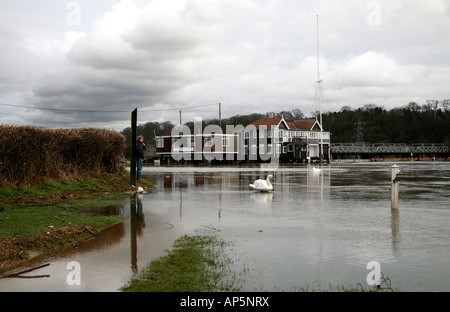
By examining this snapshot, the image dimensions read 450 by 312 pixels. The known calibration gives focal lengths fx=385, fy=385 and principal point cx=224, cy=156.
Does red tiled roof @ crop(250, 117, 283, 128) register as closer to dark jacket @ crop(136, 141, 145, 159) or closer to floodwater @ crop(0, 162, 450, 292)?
dark jacket @ crop(136, 141, 145, 159)

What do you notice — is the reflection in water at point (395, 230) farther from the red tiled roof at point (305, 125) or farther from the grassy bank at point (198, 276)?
the red tiled roof at point (305, 125)

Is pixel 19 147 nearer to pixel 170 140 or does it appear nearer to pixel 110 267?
pixel 110 267

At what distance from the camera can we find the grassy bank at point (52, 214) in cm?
625

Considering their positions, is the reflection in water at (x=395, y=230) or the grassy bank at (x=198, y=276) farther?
the reflection in water at (x=395, y=230)

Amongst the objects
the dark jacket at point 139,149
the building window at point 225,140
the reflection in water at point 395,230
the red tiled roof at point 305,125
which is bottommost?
the reflection in water at point 395,230

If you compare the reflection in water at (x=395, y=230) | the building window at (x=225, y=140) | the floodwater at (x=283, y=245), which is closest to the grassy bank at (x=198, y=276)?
the floodwater at (x=283, y=245)

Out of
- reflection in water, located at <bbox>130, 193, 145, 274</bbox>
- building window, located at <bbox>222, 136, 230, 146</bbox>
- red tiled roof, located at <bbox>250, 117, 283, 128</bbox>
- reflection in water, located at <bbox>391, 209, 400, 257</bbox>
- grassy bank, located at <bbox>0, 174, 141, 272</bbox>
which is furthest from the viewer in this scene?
red tiled roof, located at <bbox>250, 117, 283, 128</bbox>

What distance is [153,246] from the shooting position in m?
6.63

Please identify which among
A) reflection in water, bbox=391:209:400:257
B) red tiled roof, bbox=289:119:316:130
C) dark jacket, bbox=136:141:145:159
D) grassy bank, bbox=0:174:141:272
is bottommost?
reflection in water, bbox=391:209:400:257

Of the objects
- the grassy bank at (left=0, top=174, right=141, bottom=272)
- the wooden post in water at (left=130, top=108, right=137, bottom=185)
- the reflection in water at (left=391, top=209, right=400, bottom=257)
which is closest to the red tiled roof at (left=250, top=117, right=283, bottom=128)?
the wooden post in water at (left=130, top=108, right=137, bottom=185)

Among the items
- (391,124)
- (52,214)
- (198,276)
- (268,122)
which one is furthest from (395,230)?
(391,124)

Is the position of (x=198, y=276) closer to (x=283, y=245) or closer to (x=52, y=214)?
(x=283, y=245)

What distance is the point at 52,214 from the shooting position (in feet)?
30.7

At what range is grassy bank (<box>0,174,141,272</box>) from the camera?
6.25 meters
